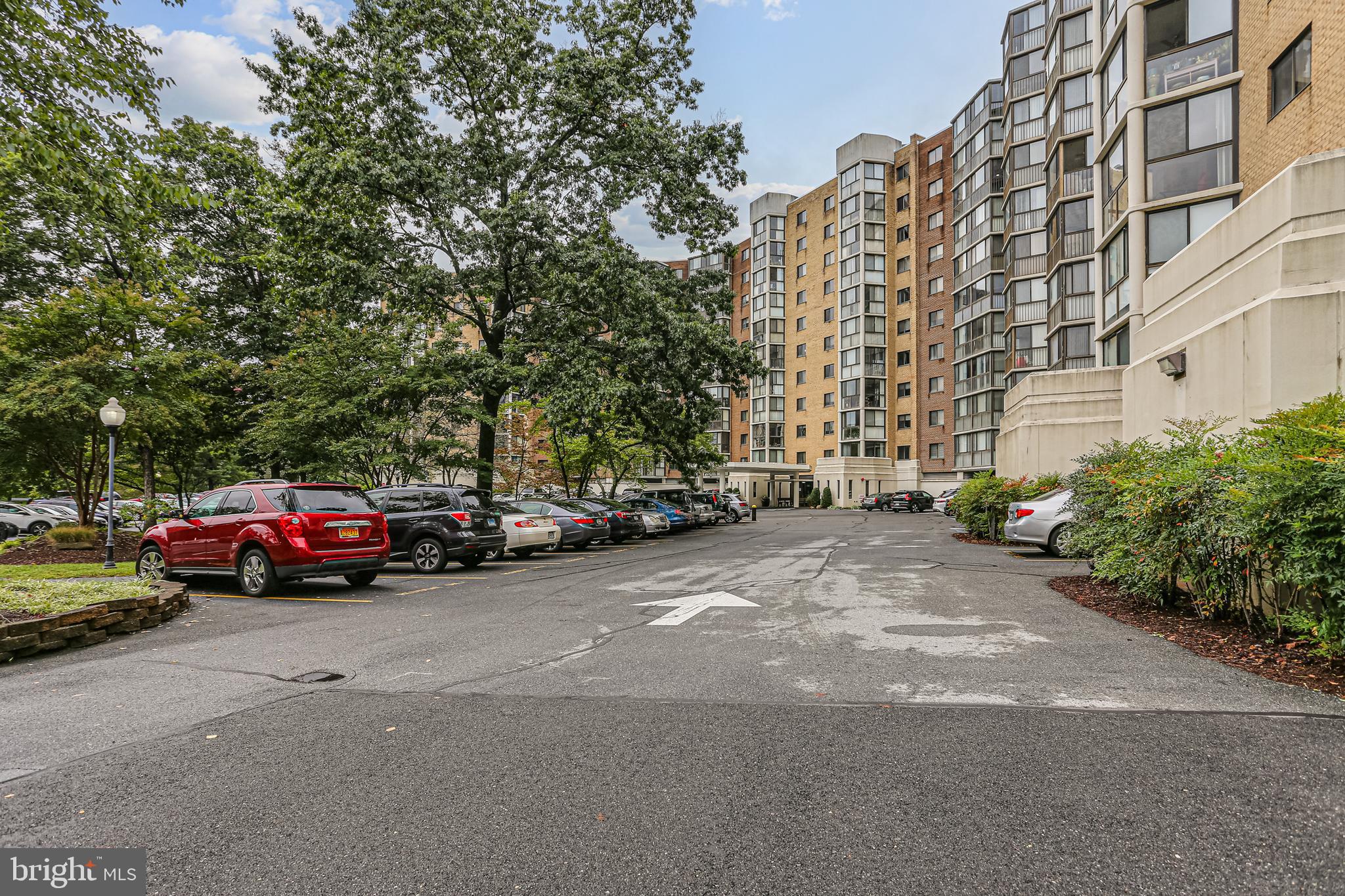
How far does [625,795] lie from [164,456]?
93.3 feet

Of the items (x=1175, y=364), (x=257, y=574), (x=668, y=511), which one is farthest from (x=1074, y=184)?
(x=257, y=574)

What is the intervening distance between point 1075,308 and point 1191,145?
524 inches

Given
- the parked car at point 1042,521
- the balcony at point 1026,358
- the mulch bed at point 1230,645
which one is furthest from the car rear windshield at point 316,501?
the balcony at point 1026,358

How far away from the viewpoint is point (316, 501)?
1148 cm

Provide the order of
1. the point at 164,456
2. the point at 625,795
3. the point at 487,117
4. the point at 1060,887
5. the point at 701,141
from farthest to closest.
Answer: the point at 164,456
the point at 701,141
the point at 487,117
the point at 625,795
the point at 1060,887

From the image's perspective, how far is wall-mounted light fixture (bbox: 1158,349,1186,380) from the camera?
13.2 m

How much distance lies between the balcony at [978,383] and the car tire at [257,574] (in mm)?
50555

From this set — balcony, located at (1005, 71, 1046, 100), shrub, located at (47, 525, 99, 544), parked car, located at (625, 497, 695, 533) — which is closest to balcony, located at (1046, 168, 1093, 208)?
balcony, located at (1005, 71, 1046, 100)

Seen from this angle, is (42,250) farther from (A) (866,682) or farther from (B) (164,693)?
(A) (866,682)

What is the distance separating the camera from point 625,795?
355 cm

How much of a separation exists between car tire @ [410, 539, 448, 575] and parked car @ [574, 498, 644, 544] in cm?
789

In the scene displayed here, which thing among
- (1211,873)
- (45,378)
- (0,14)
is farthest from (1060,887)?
(45,378)

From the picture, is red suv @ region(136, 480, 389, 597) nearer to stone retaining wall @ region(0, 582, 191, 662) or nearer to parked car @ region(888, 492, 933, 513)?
stone retaining wall @ region(0, 582, 191, 662)

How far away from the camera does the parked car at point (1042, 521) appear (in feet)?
52.9
